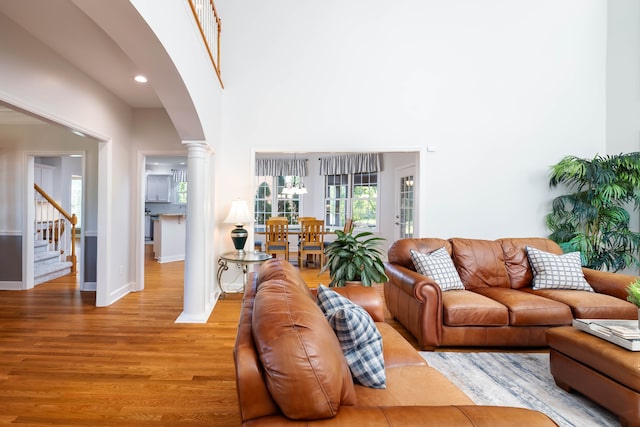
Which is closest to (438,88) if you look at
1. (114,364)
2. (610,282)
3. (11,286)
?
(610,282)

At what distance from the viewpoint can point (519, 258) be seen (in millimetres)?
3492

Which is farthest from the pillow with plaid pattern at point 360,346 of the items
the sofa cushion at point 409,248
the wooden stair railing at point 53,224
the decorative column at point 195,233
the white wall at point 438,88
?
the wooden stair railing at point 53,224

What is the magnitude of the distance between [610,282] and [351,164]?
18.2 ft

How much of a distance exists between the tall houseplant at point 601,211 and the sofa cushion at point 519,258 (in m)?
0.77

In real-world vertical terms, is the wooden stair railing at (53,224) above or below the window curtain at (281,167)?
below

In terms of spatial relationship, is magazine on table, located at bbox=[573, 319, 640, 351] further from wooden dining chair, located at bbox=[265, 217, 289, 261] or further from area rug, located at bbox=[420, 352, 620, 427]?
wooden dining chair, located at bbox=[265, 217, 289, 261]

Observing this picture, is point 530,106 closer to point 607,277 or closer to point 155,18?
point 607,277

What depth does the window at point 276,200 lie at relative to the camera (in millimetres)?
8992

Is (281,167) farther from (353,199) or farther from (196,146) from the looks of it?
(196,146)

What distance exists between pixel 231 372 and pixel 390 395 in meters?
1.49

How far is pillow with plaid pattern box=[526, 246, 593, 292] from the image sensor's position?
10.4 ft

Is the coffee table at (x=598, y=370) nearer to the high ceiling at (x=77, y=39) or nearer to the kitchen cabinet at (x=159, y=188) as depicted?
the high ceiling at (x=77, y=39)

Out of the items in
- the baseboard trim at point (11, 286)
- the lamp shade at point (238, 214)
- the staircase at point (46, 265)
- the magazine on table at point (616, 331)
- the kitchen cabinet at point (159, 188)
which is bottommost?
the baseboard trim at point (11, 286)

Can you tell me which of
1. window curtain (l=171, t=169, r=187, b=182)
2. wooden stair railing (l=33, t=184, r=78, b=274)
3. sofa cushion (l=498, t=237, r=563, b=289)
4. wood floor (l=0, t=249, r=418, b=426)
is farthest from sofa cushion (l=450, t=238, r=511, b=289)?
window curtain (l=171, t=169, r=187, b=182)
